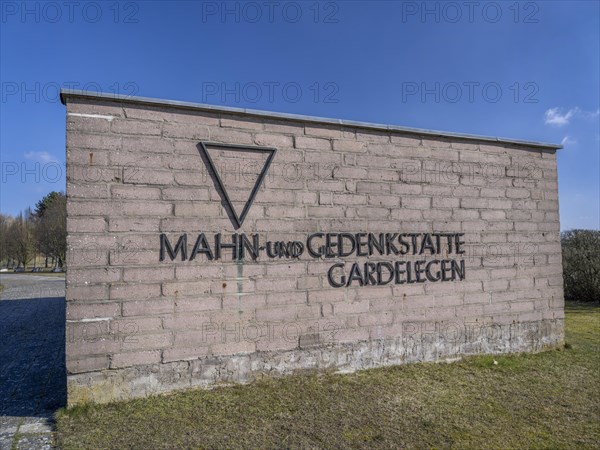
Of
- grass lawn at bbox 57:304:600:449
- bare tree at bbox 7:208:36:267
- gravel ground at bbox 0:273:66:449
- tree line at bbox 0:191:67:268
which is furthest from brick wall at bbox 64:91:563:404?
bare tree at bbox 7:208:36:267

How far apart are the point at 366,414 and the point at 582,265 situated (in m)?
12.6

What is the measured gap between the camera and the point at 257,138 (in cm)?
466

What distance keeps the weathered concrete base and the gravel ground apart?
0.42 m

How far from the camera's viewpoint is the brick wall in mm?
3969

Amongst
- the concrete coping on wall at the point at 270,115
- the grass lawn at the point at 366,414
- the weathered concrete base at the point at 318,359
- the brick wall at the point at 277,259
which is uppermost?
the concrete coping on wall at the point at 270,115

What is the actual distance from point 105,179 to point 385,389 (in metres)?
3.71

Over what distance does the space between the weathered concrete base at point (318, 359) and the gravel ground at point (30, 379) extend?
16.4 inches

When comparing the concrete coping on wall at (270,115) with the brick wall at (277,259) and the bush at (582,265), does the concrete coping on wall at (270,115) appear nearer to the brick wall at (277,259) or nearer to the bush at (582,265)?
the brick wall at (277,259)

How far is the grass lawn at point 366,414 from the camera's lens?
133 inches

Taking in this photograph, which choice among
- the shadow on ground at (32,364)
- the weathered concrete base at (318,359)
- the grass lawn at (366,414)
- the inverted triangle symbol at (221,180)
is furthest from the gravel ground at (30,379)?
the inverted triangle symbol at (221,180)

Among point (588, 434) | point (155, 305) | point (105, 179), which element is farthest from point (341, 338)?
point (105, 179)

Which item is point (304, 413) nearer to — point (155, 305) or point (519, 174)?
point (155, 305)

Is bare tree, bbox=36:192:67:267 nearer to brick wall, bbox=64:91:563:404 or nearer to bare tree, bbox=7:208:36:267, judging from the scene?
bare tree, bbox=7:208:36:267

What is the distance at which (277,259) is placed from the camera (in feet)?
15.2
